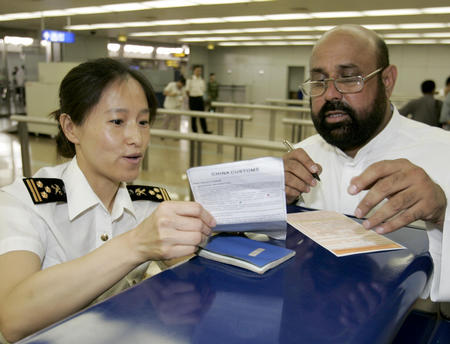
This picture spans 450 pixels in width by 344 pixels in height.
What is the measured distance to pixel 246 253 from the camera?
935mm

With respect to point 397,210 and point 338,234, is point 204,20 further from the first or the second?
point 397,210

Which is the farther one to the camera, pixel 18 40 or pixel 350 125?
pixel 18 40

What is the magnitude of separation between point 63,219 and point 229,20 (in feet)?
39.1

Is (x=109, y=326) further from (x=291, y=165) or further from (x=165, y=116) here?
(x=165, y=116)

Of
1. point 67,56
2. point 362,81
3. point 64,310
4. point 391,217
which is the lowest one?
point 64,310

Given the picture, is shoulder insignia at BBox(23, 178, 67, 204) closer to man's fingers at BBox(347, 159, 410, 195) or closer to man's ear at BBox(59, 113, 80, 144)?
man's ear at BBox(59, 113, 80, 144)

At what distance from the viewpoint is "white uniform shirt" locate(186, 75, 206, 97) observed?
383 inches

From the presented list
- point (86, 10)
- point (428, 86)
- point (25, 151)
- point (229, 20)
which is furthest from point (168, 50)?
point (25, 151)

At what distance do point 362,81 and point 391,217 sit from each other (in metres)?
0.88

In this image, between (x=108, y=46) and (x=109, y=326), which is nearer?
(x=109, y=326)

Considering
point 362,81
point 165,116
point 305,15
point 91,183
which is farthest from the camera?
point 305,15

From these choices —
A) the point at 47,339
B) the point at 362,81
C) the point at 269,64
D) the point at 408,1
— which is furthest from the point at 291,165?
the point at 269,64

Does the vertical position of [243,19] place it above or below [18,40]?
above

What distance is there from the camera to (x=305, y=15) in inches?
425
